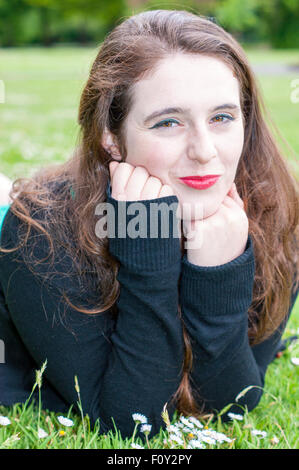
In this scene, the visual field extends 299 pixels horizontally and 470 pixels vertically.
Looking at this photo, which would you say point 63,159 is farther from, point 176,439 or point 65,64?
point 65,64

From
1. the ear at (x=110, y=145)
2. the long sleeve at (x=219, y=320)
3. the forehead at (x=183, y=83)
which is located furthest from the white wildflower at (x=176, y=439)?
the forehead at (x=183, y=83)

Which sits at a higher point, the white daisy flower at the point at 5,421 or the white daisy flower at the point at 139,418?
the white daisy flower at the point at 139,418

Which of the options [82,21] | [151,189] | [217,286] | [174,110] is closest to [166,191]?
[151,189]

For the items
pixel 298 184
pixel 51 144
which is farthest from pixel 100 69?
pixel 51 144

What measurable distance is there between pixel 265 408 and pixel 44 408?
99cm

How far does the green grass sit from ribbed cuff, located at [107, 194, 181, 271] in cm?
66

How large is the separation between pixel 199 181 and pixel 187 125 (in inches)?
8.4

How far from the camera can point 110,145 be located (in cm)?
229

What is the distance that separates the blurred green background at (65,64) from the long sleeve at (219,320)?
0.86 m

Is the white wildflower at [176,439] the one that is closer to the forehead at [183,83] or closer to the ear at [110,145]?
the ear at [110,145]

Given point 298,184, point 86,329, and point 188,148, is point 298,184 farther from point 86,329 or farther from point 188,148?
point 86,329

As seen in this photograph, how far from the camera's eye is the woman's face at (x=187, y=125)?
2.03 meters

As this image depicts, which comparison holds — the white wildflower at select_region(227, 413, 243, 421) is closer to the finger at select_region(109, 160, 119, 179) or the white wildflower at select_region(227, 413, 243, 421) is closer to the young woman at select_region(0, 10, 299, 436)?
the young woman at select_region(0, 10, 299, 436)

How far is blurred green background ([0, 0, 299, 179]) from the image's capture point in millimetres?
7531
